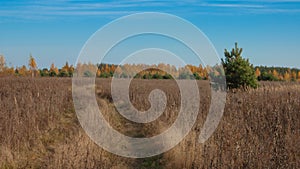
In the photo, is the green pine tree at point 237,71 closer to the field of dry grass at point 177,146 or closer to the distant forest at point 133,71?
the distant forest at point 133,71

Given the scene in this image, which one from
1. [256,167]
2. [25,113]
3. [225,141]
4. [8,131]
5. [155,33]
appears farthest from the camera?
[25,113]

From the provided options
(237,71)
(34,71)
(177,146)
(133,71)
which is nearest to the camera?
(177,146)

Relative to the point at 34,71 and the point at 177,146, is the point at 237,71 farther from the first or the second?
the point at 34,71

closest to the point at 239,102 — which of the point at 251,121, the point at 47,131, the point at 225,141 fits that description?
the point at 251,121

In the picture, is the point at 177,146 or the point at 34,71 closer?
the point at 177,146

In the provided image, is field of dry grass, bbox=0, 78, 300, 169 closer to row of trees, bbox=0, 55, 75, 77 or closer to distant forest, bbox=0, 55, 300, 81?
distant forest, bbox=0, 55, 300, 81

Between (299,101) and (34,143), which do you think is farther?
(299,101)

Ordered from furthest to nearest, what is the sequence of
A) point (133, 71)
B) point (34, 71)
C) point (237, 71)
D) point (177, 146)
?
point (34, 71) < point (237, 71) < point (133, 71) < point (177, 146)

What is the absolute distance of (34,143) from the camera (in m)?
6.64


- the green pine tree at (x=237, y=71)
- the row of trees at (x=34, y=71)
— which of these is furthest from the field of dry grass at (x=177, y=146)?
the row of trees at (x=34, y=71)

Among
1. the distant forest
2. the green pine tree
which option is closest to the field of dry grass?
the distant forest

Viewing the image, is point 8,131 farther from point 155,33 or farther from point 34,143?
point 155,33

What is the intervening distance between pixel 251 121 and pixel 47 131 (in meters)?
4.62

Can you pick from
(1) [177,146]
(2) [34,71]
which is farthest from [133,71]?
(2) [34,71]
